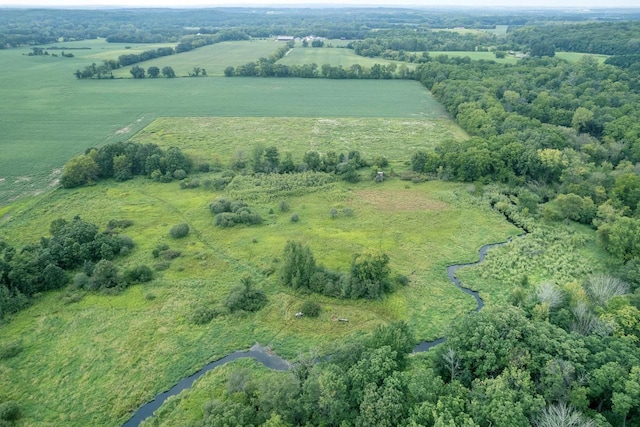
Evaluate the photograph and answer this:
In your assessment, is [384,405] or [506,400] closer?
[506,400]

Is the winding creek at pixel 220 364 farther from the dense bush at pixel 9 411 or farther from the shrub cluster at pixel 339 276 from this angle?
the dense bush at pixel 9 411

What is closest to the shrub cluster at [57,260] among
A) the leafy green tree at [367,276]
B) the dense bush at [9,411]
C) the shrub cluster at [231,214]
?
the shrub cluster at [231,214]

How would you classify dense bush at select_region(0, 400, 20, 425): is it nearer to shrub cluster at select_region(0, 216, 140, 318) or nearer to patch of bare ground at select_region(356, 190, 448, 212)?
shrub cluster at select_region(0, 216, 140, 318)

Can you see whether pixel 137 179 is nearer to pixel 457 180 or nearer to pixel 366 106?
pixel 457 180

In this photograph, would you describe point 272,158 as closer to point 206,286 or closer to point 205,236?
point 205,236

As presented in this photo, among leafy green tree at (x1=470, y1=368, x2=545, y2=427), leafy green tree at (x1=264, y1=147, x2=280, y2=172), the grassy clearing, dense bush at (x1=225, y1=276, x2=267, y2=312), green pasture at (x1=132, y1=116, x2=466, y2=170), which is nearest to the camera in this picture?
leafy green tree at (x1=470, y1=368, x2=545, y2=427)

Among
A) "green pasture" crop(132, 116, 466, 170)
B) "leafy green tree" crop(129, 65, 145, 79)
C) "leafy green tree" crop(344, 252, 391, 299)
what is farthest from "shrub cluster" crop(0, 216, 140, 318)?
"leafy green tree" crop(129, 65, 145, 79)

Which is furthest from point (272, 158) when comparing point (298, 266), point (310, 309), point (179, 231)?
point (310, 309)
